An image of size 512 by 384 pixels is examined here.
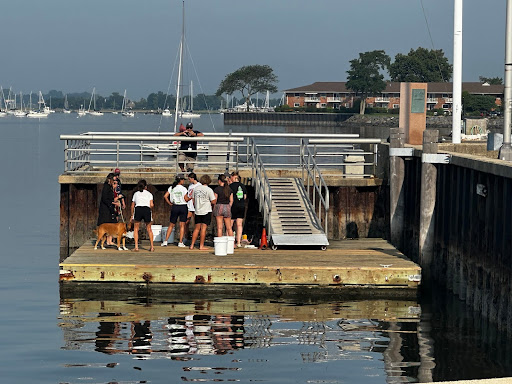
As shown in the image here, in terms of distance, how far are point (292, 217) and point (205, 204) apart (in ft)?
10.5

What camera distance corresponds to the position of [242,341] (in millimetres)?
19297

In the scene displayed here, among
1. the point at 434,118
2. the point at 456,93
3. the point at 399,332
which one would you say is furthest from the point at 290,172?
the point at 434,118

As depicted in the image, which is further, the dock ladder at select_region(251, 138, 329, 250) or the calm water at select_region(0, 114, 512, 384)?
the dock ladder at select_region(251, 138, 329, 250)

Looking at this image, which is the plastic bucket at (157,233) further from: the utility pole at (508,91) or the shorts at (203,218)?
the utility pole at (508,91)

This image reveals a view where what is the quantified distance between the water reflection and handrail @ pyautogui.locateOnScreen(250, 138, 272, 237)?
160 inches

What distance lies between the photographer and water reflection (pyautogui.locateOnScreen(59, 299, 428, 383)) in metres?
17.7

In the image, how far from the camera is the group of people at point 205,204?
2464 centimetres

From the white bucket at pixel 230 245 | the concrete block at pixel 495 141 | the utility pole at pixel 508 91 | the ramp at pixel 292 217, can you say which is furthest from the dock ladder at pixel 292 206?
the utility pole at pixel 508 91

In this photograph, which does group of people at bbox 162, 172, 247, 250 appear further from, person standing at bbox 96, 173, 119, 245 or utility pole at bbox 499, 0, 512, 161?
utility pole at bbox 499, 0, 512, 161

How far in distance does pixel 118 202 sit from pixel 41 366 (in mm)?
8615

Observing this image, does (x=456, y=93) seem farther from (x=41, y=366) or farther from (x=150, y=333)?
(x=41, y=366)

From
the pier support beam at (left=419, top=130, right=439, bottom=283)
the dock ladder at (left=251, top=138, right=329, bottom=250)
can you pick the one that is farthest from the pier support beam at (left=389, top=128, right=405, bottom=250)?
the pier support beam at (left=419, top=130, right=439, bottom=283)

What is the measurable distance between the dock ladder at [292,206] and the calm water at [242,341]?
3419 mm

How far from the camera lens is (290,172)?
30719 millimetres
